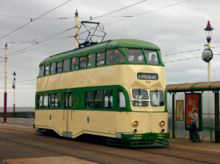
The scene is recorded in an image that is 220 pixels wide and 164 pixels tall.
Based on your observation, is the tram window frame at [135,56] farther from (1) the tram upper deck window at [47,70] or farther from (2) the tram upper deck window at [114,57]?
(1) the tram upper deck window at [47,70]

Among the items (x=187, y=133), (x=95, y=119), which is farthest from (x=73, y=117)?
(x=187, y=133)

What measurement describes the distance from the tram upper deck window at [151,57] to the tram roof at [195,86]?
3067mm

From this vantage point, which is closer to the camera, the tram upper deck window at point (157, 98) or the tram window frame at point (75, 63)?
the tram upper deck window at point (157, 98)

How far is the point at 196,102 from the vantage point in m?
23.3

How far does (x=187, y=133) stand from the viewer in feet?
81.3

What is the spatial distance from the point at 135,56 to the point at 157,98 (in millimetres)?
2071

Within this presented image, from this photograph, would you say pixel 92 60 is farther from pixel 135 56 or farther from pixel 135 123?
pixel 135 123

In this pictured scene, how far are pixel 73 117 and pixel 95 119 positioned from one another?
2.64m

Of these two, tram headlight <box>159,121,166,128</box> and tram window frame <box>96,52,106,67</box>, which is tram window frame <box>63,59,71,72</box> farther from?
tram headlight <box>159,121,166,128</box>

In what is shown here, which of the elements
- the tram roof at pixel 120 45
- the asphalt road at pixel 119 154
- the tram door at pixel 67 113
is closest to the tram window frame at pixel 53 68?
the tram door at pixel 67 113

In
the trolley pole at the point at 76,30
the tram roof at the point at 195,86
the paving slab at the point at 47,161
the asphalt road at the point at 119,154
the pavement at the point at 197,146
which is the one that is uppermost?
the trolley pole at the point at 76,30

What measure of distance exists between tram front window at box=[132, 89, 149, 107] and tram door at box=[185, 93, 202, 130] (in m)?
4.27

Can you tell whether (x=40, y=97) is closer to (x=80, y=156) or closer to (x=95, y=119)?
(x=95, y=119)

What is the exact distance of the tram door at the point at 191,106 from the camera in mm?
23156
